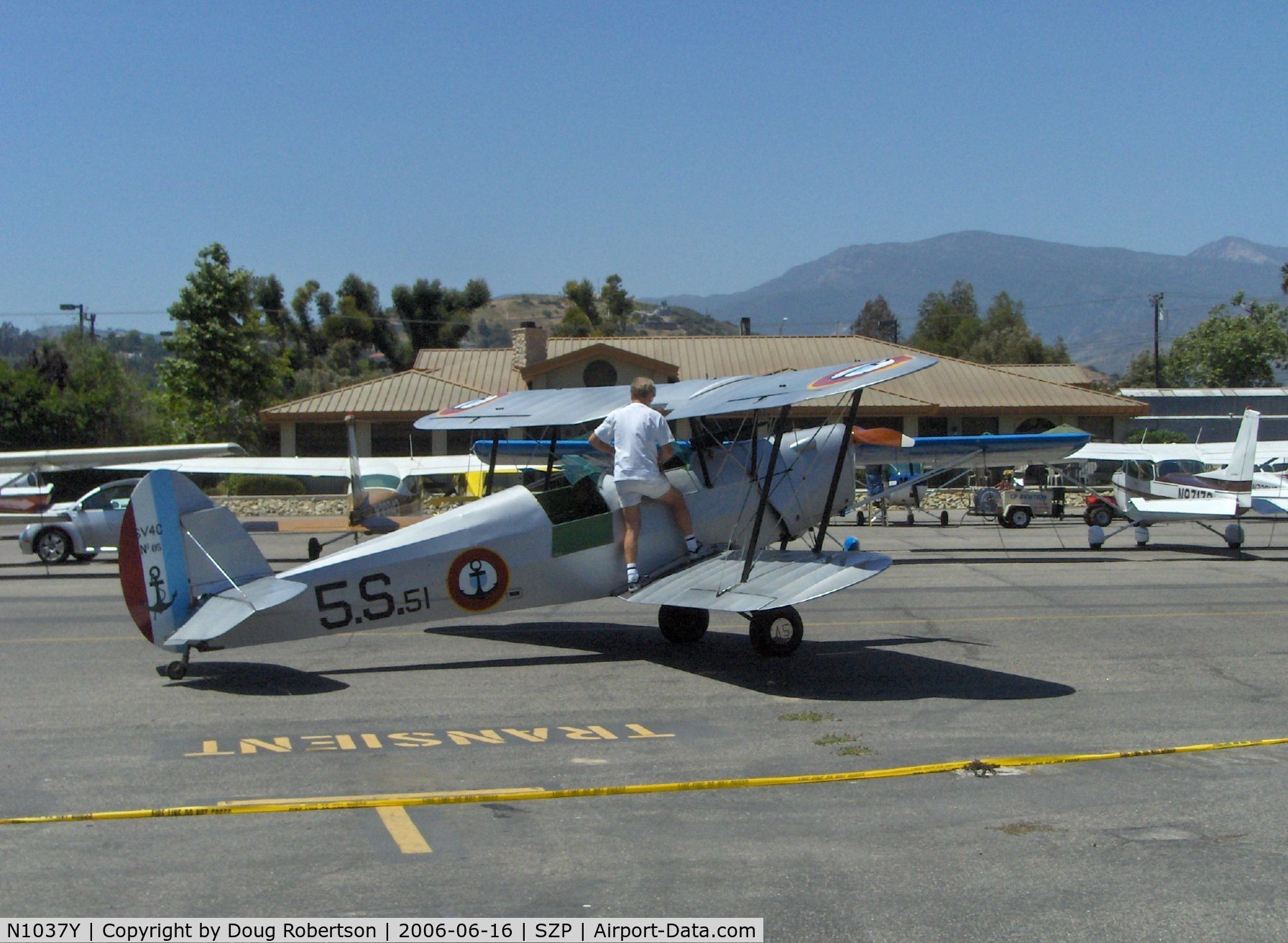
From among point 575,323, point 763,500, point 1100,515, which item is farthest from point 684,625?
point 575,323

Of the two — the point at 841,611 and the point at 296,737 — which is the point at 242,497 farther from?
the point at 296,737

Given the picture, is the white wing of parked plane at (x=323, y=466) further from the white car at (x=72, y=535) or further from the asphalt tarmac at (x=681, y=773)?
the asphalt tarmac at (x=681, y=773)

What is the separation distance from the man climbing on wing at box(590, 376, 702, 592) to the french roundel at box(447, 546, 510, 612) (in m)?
1.20

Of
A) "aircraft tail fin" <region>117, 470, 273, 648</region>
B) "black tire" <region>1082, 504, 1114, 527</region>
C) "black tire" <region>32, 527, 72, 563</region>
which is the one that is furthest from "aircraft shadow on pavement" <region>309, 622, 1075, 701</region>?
"black tire" <region>1082, 504, 1114, 527</region>

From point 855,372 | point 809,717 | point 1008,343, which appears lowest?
point 809,717

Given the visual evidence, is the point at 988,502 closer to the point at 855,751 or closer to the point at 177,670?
the point at 855,751

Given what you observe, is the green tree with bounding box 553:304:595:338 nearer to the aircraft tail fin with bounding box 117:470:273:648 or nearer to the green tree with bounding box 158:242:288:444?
the green tree with bounding box 158:242:288:444

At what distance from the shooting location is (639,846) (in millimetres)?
5879

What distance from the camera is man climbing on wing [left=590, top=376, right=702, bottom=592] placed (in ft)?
34.5

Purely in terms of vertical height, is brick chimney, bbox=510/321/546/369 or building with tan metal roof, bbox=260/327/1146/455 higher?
brick chimney, bbox=510/321/546/369

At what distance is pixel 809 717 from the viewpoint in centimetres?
882

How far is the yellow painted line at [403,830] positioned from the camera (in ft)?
19.2

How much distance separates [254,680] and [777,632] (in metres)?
4.66

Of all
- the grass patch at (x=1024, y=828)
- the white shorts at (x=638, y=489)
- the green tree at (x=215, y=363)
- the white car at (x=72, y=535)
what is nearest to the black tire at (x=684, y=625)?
the white shorts at (x=638, y=489)
